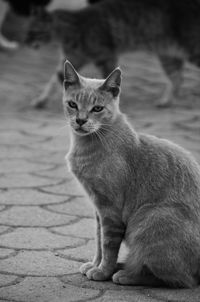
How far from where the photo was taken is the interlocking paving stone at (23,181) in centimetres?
493

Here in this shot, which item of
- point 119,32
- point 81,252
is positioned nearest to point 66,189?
point 81,252

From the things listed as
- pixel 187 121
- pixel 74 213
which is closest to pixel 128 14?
pixel 187 121

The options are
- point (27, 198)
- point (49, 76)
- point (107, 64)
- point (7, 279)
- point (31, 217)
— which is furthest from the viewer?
point (49, 76)

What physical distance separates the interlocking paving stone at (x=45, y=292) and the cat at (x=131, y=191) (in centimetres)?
18

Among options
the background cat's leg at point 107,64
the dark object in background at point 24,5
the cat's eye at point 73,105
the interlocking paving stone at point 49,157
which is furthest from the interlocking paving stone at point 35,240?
the dark object in background at point 24,5

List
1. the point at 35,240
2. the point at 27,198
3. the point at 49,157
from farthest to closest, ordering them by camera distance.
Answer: the point at 49,157
the point at 27,198
the point at 35,240

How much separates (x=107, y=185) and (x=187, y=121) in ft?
14.0

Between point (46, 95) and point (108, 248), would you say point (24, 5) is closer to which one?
point (46, 95)

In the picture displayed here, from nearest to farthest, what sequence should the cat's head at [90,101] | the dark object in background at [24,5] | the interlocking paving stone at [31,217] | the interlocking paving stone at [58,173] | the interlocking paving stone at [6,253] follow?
the cat's head at [90,101] → the interlocking paving stone at [6,253] → the interlocking paving stone at [31,217] → the interlocking paving stone at [58,173] → the dark object in background at [24,5]

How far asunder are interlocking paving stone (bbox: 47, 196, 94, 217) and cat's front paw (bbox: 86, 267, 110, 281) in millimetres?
1098

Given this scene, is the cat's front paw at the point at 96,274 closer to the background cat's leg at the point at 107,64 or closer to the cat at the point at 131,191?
the cat at the point at 131,191

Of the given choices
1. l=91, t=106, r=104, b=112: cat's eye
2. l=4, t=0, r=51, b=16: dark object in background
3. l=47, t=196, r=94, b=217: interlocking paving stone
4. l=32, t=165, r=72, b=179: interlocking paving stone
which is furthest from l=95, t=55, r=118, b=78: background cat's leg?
l=91, t=106, r=104, b=112: cat's eye

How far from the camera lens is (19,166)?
217 inches

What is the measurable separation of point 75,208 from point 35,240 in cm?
72
